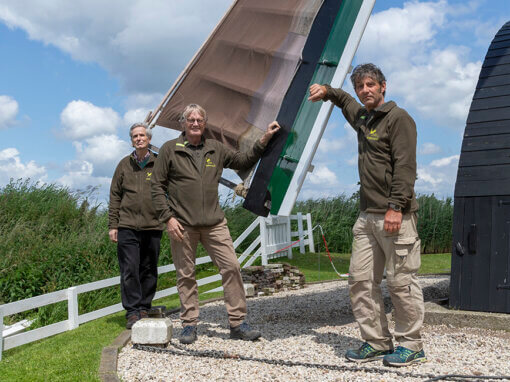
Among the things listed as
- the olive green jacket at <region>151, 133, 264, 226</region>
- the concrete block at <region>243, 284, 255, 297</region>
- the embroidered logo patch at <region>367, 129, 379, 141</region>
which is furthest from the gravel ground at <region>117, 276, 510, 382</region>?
the embroidered logo patch at <region>367, 129, 379, 141</region>

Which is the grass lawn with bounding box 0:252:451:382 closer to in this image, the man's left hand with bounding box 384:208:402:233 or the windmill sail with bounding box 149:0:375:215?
the windmill sail with bounding box 149:0:375:215

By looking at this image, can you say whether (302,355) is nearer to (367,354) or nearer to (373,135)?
(367,354)

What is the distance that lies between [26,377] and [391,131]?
11.9ft

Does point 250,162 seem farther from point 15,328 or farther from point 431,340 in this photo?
point 15,328

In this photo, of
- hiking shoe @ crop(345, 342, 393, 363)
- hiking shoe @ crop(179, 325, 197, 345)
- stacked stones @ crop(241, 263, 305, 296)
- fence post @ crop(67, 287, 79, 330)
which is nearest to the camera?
hiking shoe @ crop(345, 342, 393, 363)

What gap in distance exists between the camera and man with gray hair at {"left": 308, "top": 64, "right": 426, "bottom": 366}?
4035mm

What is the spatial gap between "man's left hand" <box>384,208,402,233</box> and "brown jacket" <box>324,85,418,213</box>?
8 cm

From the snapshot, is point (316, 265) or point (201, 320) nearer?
point (201, 320)

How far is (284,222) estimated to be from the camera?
14.5 metres

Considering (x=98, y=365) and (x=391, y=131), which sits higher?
(x=391, y=131)

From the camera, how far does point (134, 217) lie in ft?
19.3

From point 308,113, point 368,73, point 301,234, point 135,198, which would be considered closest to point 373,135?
point 368,73

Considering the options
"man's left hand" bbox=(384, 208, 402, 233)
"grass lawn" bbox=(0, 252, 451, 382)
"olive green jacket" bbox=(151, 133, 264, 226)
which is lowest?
"grass lawn" bbox=(0, 252, 451, 382)

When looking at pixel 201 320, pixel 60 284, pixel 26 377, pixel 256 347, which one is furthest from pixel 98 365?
pixel 60 284
